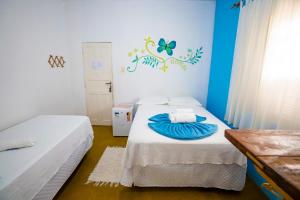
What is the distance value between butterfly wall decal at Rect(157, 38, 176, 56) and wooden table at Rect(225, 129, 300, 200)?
2.57 m

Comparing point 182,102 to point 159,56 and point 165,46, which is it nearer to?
point 159,56

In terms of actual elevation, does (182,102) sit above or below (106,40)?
below

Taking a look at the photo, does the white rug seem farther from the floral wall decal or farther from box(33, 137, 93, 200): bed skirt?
the floral wall decal

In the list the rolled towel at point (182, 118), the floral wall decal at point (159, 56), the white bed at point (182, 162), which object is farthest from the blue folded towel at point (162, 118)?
the floral wall decal at point (159, 56)

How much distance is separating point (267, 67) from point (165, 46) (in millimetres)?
2004

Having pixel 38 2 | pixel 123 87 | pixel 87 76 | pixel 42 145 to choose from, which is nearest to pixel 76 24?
pixel 38 2

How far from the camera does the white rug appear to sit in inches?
77.1

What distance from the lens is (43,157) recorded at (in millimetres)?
1443

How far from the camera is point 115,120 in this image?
3.06 meters

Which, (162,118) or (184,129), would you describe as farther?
(162,118)

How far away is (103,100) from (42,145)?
6.59 ft

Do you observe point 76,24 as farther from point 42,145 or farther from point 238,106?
point 238,106

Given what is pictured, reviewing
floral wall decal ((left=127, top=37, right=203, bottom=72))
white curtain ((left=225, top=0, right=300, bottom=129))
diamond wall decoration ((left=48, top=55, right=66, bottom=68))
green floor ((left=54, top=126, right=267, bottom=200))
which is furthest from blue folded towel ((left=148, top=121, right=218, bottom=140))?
diamond wall decoration ((left=48, top=55, right=66, bottom=68))

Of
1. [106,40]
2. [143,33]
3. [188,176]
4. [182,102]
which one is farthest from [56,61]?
[188,176]
